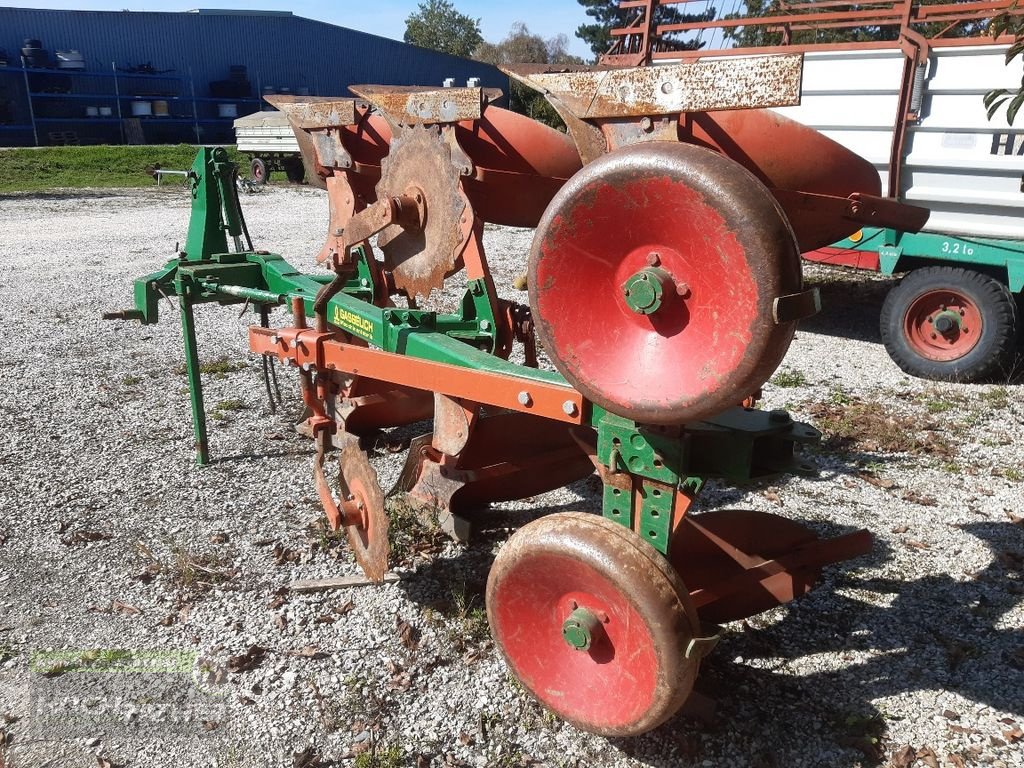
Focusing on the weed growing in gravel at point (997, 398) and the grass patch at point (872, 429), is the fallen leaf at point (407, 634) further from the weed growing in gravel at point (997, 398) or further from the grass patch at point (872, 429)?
the weed growing in gravel at point (997, 398)

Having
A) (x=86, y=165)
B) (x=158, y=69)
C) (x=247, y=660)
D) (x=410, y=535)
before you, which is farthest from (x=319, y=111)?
(x=158, y=69)

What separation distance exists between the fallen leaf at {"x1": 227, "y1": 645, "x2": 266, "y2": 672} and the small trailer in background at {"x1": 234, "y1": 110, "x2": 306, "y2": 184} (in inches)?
687

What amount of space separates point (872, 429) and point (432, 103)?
3.51m

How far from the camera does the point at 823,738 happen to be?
2.67 meters

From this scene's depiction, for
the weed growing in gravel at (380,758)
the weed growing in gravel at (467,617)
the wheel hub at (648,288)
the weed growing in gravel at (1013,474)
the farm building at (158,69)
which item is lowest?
the weed growing in gravel at (380,758)

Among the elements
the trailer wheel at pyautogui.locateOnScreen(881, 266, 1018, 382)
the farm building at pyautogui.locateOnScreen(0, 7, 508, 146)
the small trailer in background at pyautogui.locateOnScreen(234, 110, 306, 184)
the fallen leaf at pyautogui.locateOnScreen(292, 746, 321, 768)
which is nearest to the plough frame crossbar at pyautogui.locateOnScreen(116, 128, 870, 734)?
the fallen leaf at pyautogui.locateOnScreen(292, 746, 321, 768)

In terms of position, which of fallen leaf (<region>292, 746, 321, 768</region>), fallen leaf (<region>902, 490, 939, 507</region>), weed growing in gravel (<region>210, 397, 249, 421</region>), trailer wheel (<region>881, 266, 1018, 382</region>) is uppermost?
trailer wheel (<region>881, 266, 1018, 382</region>)

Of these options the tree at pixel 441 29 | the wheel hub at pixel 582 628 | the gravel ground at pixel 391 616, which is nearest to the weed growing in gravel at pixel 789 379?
the gravel ground at pixel 391 616

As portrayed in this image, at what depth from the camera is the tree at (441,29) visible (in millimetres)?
63312

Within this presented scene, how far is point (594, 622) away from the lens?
2.35 m

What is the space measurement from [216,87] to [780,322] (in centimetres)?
3365

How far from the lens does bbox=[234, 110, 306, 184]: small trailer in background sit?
19.6m

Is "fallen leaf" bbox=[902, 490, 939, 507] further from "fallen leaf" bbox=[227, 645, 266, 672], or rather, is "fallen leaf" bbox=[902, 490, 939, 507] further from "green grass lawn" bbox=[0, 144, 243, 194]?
"green grass lawn" bbox=[0, 144, 243, 194]

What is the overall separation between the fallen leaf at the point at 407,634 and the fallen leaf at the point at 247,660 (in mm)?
500
